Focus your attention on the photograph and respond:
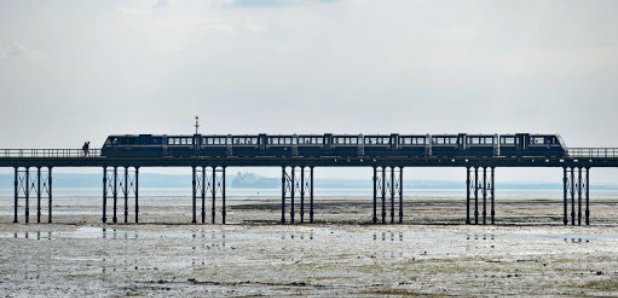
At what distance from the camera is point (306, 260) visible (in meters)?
58.4

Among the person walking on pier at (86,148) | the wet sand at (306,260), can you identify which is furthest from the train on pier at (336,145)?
the wet sand at (306,260)

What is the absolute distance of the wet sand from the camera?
47.0m

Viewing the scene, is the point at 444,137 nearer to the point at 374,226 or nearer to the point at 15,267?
the point at 374,226

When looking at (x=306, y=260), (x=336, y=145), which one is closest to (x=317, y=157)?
(x=336, y=145)

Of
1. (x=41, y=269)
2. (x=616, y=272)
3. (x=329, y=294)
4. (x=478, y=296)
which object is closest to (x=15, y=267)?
(x=41, y=269)

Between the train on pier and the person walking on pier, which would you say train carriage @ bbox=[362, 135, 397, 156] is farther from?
the person walking on pier

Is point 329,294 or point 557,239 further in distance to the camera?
point 557,239

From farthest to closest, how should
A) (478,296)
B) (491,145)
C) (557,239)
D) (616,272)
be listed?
(491,145), (557,239), (616,272), (478,296)

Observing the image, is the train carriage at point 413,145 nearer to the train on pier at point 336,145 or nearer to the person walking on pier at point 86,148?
the train on pier at point 336,145

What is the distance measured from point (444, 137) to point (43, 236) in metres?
35.3

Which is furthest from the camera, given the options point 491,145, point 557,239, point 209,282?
point 491,145

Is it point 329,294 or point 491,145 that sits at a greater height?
point 491,145

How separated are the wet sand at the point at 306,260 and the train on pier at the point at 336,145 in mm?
8479

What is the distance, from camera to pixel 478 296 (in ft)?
145
